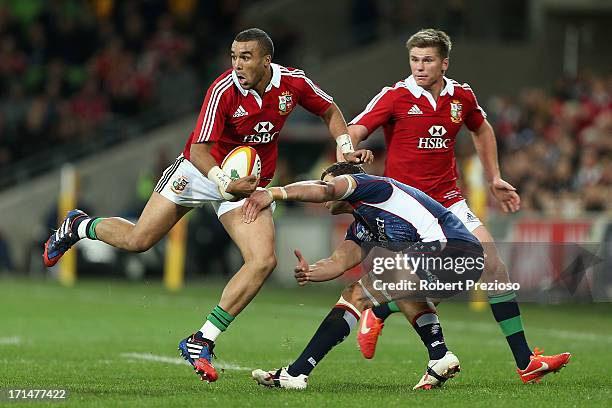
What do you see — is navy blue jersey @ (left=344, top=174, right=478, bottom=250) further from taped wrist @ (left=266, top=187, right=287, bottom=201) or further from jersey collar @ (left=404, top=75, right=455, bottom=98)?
jersey collar @ (left=404, top=75, right=455, bottom=98)

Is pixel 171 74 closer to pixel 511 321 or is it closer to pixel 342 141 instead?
pixel 342 141

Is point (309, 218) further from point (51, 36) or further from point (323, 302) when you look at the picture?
point (51, 36)

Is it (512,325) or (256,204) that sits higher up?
(256,204)

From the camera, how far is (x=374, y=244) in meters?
8.62

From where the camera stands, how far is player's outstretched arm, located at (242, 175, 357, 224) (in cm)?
802

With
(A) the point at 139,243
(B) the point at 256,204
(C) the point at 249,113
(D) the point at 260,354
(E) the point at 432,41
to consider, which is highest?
(E) the point at 432,41

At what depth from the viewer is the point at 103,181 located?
26.2 meters

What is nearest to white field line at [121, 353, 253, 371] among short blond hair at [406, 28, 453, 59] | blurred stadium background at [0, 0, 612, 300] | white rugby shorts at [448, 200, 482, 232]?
white rugby shorts at [448, 200, 482, 232]

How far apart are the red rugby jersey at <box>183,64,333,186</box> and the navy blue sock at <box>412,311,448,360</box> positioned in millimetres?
1474

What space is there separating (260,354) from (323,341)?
2.83 m

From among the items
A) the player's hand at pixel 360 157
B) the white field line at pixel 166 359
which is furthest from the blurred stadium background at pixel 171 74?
the player's hand at pixel 360 157

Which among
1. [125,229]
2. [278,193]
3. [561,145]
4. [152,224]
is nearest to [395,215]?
[278,193]

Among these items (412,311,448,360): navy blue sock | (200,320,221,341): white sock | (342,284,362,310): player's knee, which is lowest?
(412,311,448,360): navy blue sock

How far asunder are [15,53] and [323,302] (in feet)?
36.7
